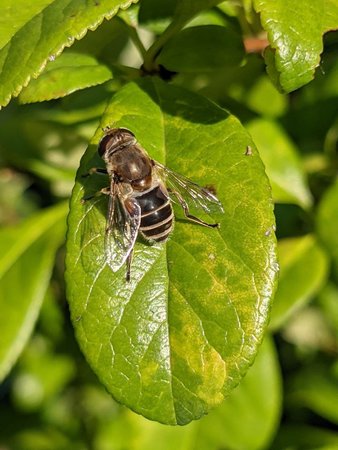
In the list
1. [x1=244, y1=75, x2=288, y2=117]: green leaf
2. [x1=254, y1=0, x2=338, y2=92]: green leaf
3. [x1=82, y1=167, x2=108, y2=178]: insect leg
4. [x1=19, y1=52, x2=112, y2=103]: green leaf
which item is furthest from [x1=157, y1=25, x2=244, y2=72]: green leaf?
[x1=244, y1=75, x2=288, y2=117]: green leaf

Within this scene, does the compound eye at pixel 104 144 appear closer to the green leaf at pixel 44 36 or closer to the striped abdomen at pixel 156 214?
the striped abdomen at pixel 156 214

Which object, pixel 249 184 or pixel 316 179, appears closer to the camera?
pixel 249 184

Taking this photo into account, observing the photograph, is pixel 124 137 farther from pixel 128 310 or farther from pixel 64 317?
pixel 64 317

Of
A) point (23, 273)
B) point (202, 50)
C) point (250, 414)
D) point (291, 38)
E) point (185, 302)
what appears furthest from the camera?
point (250, 414)

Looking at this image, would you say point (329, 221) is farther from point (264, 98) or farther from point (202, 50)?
point (202, 50)

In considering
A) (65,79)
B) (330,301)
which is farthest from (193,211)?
(330,301)

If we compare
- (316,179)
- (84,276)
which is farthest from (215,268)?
(316,179)
